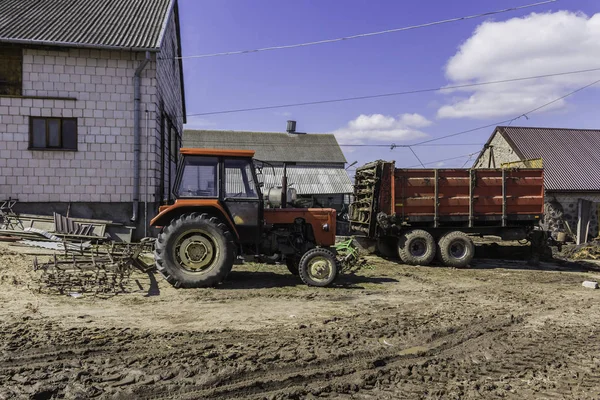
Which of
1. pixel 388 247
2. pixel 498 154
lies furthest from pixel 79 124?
pixel 498 154

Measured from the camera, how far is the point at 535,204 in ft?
40.2

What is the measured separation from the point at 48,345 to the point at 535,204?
11.6 m

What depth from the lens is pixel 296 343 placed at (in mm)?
5078

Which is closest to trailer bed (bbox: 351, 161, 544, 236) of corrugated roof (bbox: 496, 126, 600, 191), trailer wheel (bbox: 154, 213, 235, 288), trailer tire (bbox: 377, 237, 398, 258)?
trailer tire (bbox: 377, 237, 398, 258)

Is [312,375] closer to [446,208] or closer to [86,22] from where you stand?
[446,208]

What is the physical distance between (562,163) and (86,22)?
1850cm

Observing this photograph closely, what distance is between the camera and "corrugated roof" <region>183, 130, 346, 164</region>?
107ft

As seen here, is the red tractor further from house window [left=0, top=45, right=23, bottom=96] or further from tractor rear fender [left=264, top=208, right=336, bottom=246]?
house window [left=0, top=45, right=23, bottom=96]

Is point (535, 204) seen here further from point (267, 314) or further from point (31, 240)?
point (31, 240)

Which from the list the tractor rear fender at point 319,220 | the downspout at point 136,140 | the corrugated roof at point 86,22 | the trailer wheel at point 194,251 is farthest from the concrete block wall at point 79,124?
the tractor rear fender at point 319,220

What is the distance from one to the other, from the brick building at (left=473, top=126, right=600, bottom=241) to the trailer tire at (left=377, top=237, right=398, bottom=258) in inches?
226

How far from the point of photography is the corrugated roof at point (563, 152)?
18531mm

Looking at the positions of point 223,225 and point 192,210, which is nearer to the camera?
point 223,225

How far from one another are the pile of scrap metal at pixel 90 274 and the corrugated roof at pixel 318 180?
63.7ft
